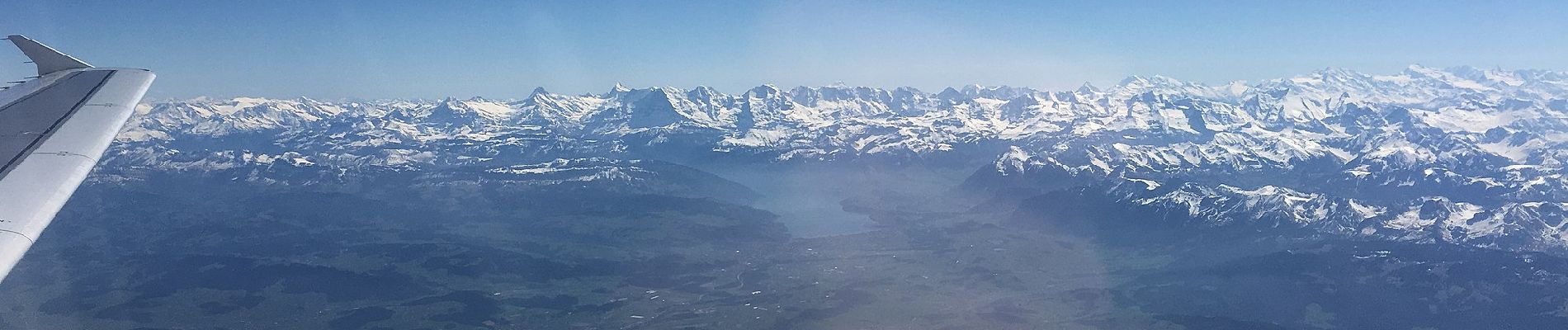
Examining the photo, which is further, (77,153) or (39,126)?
(39,126)

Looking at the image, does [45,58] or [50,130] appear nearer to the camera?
[50,130]

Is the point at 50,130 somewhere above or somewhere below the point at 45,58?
below

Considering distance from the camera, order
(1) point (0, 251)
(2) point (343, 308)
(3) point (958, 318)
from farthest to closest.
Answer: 1. (2) point (343, 308)
2. (3) point (958, 318)
3. (1) point (0, 251)

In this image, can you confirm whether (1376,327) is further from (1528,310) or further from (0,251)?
(0,251)

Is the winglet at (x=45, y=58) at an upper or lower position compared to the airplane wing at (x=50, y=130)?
Result: upper

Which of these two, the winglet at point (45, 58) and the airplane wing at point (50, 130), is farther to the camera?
the winglet at point (45, 58)

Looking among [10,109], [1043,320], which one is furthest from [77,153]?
[1043,320]
